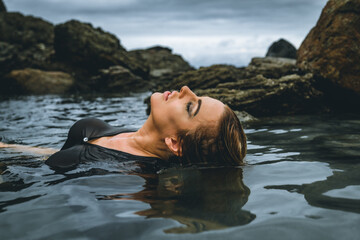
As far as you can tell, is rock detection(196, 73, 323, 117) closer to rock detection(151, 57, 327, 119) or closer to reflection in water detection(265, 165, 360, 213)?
rock detection(151, 57, 327, 119)

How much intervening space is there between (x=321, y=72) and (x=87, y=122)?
21.5ft

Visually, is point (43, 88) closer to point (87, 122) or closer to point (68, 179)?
point (87, 122)

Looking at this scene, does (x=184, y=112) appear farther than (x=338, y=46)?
No

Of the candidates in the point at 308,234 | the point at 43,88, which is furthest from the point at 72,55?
the point at 308,234

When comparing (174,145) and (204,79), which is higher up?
(204,79)

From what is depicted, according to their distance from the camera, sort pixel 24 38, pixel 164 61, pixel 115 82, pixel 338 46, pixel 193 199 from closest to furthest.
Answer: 1. pixel 193 199
2. pixel 338 46
3. pixel 115 82
4. pixel 24 38
5. pixel 164 61

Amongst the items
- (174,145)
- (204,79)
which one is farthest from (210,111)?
(204,79)

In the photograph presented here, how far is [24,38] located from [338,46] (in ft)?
129

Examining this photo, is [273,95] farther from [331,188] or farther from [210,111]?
[331,188]

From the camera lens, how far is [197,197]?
2838 mm

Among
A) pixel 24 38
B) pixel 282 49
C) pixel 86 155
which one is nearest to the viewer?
pixel 86 155

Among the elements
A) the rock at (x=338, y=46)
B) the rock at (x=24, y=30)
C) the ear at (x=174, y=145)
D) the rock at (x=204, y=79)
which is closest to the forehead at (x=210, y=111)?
the ear at (x=174, y=145)

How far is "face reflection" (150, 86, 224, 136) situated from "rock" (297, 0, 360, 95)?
5637 millimetres

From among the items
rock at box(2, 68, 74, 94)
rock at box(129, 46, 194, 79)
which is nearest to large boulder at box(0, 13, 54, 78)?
rock at box(2, 68, 74, 94)
